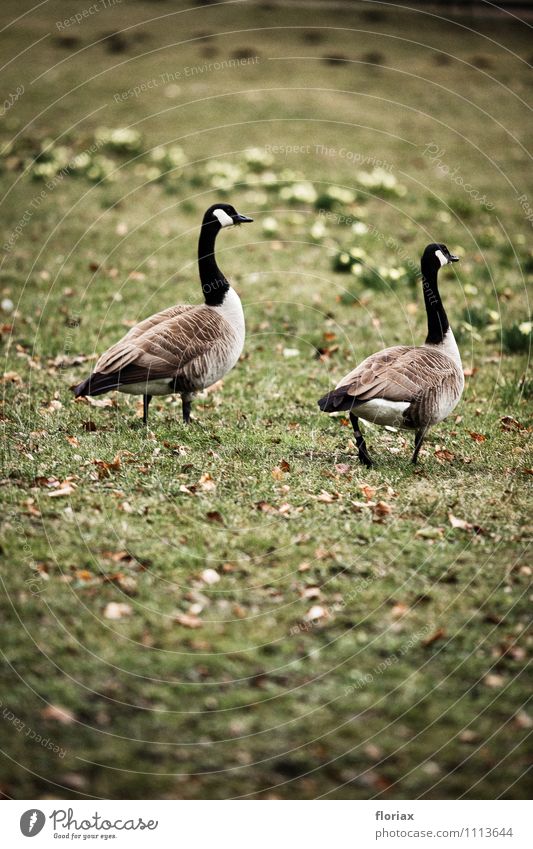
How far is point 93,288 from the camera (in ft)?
37.7

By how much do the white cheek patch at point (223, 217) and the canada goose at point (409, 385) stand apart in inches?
78.7

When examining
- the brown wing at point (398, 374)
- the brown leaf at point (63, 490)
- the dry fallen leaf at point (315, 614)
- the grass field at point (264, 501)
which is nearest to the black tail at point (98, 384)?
the grass field at point (264, 501)

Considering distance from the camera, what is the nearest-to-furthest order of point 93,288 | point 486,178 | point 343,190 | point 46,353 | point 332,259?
point 46,353 < point 93,288 < point 332,259 < point 343,190 < point 486,178

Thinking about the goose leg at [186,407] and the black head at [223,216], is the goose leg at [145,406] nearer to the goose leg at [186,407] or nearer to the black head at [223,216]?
the goose leg at [186,407]

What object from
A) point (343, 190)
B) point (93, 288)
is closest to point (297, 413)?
point (93, 288)

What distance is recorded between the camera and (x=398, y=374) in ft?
21.7

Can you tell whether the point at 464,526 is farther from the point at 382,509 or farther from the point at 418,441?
the point at 418,441

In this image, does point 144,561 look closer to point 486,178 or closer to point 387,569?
point 387,569

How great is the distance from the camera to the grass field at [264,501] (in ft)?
14.6

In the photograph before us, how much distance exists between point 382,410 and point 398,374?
36cm

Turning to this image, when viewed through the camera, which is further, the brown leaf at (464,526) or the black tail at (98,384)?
the black tail at (98,384)

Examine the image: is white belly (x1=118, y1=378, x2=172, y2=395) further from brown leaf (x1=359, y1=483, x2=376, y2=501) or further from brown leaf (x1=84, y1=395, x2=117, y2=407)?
brown leaf (x1=359, y1=483, x2=376, y2=501)

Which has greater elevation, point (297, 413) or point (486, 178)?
point (486, 178)

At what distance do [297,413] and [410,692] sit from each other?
3.97m
